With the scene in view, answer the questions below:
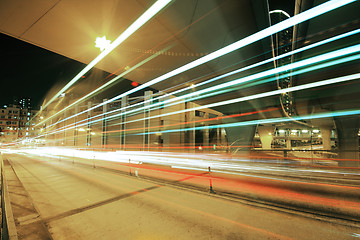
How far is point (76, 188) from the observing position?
7.75 m

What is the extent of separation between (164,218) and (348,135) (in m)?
17.7

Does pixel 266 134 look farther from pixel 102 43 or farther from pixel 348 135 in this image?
pixel 102 43

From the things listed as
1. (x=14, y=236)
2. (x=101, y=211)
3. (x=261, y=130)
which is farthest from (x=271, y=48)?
(x=261, y=130)

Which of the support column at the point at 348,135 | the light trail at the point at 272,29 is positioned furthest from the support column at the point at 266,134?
the light trail at the point at 272,29

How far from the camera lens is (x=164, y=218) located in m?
4.72

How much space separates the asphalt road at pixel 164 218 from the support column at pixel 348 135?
13.5 meters

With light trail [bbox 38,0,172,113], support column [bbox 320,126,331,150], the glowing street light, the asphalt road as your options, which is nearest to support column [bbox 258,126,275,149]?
support column [bbox 320,126,331,150]

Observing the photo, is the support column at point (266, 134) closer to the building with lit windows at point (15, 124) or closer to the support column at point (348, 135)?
the support column at point (348, 135)

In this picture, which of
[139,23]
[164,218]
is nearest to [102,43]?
[139,23]

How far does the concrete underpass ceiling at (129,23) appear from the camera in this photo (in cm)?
418

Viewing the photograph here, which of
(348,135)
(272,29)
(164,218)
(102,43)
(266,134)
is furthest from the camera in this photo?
(266,134)

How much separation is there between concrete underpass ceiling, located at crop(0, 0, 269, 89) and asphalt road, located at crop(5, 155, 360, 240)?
5.21 m

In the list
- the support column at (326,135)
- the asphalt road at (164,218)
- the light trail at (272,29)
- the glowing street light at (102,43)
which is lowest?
the asphalt road at (164,218)

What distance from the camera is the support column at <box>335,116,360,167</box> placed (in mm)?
13766
